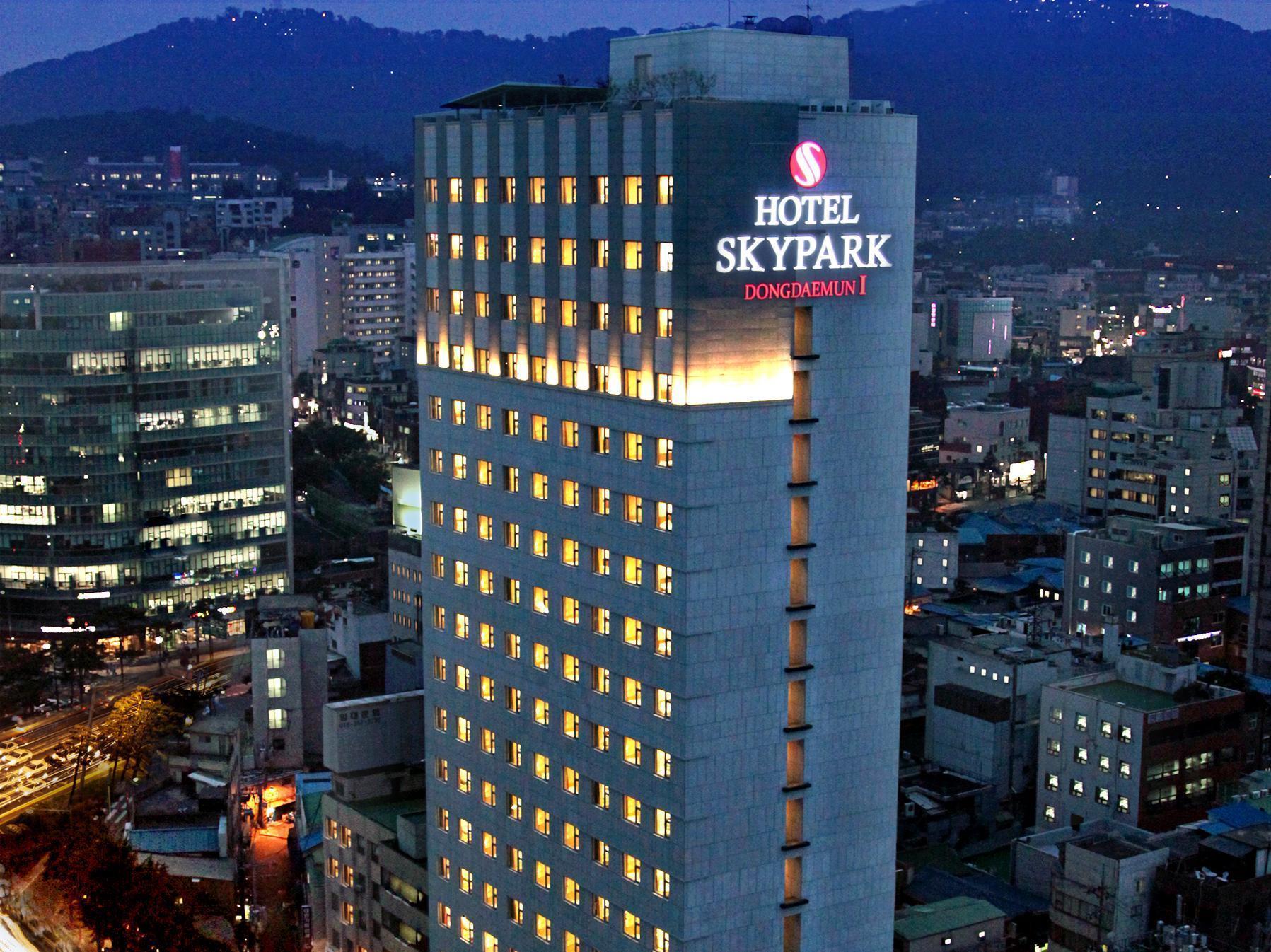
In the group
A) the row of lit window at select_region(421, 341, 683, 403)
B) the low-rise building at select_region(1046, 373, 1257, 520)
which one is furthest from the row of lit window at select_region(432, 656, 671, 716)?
the low-rise building at select_region(1046, 373, 1257, 520)

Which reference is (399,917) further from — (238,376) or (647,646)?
(238,376)

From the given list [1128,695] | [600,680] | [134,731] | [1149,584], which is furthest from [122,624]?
[600,680]

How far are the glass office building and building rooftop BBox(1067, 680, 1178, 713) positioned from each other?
4517cm

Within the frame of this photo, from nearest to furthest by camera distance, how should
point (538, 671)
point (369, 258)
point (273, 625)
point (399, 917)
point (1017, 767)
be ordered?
point (538, 671) → point (399, 917) → point (1017, 767) → point (273, 625) → point (369, 258)

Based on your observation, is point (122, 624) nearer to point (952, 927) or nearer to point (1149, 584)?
point (1149, 584)

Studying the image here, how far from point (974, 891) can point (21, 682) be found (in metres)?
39.5

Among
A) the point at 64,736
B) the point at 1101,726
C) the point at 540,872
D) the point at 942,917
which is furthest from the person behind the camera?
the point at 64,736

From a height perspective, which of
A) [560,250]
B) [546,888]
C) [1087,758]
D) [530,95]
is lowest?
[1087,758]

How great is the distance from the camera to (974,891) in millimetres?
43344

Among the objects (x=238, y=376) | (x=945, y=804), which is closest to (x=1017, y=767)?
(x=945, y=804)

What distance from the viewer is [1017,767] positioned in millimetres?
54500

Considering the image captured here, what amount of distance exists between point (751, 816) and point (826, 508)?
5319 millimetres

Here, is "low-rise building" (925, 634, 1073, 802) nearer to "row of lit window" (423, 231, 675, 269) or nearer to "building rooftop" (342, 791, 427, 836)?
"building rooftop" (342, 791, 427, 836)

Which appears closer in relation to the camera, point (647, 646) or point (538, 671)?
point (647, 646)
